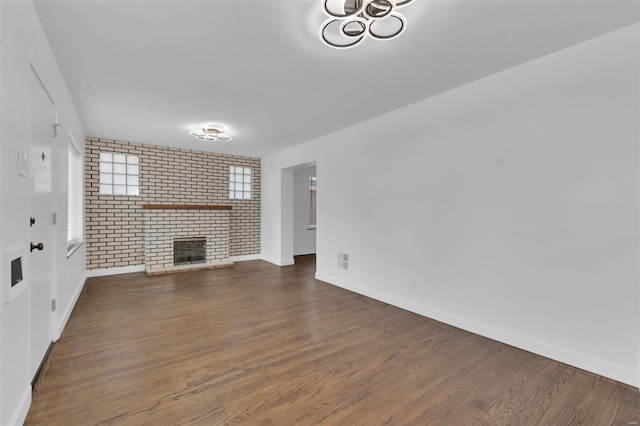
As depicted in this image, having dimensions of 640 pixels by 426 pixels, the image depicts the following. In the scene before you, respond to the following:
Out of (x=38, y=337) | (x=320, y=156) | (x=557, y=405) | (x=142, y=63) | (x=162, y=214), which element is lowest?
(x=557, y=405)

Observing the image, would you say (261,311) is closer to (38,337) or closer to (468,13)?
(38,337)

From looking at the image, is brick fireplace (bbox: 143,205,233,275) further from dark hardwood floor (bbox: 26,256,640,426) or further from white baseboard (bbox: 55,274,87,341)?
dark hardwood floor (bbox: 26,256,640,426)

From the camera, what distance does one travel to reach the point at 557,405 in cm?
191

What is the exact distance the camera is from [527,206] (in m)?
2.67

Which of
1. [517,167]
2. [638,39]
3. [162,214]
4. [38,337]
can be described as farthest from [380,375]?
[162,214]

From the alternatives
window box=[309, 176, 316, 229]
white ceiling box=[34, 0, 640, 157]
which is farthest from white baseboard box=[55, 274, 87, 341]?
window box=[309, 176, 316, 229]

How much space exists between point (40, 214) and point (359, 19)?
2.79 meters

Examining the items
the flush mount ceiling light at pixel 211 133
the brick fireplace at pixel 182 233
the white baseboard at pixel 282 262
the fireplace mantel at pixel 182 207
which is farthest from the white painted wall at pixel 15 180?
the white baseboard at pixel 282 262

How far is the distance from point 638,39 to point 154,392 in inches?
170

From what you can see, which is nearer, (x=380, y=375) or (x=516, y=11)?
(x=516, y=11)

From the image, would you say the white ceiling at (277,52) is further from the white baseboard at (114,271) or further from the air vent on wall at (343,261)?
the white baseboard at (114,271)

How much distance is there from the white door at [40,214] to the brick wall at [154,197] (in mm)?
3355

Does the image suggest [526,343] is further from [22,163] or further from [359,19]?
[22,163]

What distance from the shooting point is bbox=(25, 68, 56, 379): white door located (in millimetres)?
2020
